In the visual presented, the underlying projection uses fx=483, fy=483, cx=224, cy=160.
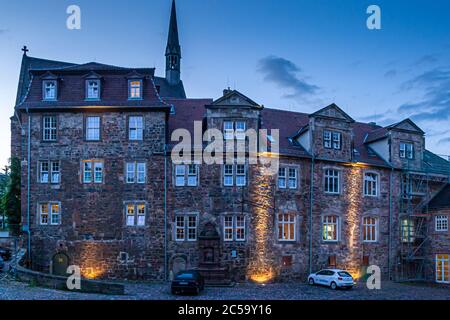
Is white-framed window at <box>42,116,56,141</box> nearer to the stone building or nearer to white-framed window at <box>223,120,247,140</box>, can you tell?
the stone building

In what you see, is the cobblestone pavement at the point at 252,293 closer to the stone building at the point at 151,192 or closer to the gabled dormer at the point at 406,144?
the stone building at the point at 151,192

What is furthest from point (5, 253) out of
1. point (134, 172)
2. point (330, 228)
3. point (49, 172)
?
point (330, 228)

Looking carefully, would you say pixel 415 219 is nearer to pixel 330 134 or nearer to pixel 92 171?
pixel 330 134

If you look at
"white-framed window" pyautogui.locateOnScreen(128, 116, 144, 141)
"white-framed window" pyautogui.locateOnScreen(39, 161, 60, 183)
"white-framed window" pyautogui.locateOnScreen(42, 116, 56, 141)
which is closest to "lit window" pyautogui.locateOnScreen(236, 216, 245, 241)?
"white-framed window" pyautogui.locateOnScreen(128, 116, 144, 141)

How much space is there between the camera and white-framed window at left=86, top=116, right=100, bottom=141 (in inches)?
1242

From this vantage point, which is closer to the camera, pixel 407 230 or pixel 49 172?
pixel 49 172

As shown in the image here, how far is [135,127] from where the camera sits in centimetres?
3161

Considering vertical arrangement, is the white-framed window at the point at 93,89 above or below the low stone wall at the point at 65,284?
above

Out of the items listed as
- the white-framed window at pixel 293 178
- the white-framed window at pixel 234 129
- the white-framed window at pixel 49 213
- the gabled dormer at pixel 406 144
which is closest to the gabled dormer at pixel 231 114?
the white-framed window at pixel 234 129

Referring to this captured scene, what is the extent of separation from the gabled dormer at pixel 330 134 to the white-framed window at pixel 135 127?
447 inches

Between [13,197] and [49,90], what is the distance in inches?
406

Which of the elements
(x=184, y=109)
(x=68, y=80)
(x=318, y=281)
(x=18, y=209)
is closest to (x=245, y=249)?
(x=318, y=281)

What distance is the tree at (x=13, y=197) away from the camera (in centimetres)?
3716

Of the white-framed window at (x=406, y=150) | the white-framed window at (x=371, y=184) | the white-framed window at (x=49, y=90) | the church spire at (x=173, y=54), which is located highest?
the church spire at (x=173, y=54)
